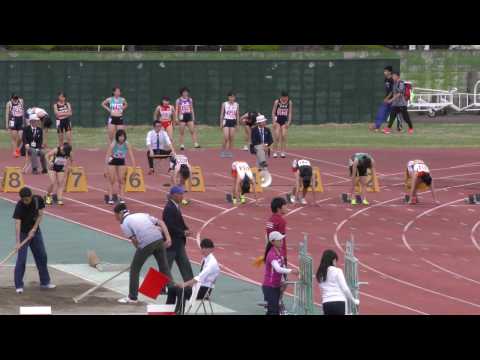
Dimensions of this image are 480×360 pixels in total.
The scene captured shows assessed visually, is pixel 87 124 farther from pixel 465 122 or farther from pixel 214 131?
pixel 465 122

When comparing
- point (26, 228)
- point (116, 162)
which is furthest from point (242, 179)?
point (26, 228)

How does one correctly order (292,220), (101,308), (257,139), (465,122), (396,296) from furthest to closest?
(465,122), (257,139), (292,220), (396,296), (101,308)

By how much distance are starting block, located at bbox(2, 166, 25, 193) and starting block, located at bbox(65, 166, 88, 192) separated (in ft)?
3.55

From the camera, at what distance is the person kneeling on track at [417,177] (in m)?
29.5

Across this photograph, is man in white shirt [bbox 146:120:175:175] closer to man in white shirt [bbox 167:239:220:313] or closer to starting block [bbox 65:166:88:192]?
starting block [bbox 65:166:88:192]

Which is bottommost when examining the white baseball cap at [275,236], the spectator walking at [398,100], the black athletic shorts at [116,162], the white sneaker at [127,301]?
the white sneaker at [127,301]

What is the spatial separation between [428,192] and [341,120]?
15105 millimetres

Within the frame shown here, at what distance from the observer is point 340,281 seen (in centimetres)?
1672

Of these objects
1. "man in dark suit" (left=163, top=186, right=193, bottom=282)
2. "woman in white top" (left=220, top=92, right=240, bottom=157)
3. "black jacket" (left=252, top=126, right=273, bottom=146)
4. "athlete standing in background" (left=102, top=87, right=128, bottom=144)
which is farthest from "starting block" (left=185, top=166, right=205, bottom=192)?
"man in dark suit" (left=163, top=186, right=193, bottom=282)

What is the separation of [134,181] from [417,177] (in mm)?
6517

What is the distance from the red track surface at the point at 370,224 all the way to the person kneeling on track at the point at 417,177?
0.32 meters

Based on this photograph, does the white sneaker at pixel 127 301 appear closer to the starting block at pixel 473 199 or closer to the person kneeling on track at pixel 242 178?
the person kneeling on track at pixel 242 178

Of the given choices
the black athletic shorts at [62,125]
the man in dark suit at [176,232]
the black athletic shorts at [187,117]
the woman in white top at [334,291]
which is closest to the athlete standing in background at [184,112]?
the black athletic shorts at [187,117]

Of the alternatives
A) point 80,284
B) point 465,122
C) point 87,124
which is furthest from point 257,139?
point 465,122
